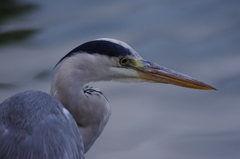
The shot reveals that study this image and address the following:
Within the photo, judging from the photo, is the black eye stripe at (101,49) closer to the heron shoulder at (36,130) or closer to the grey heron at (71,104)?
the grey heron at (71,104)

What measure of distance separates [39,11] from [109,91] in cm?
146

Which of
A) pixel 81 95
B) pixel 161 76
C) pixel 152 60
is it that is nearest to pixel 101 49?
pixel 81 95

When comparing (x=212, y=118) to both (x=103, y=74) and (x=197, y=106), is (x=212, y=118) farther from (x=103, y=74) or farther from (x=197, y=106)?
(x=103, y=74)

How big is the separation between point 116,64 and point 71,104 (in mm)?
317

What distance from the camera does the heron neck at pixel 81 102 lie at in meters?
3.49

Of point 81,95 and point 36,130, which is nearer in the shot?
point 36,130

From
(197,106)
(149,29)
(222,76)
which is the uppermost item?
(149,29)

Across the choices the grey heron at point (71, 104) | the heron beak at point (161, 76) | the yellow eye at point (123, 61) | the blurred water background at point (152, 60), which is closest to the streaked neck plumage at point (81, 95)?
the grey heron at point (71, 104)

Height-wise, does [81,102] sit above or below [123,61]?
below

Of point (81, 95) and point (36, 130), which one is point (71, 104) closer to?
point (81, 95)

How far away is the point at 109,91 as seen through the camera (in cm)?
488

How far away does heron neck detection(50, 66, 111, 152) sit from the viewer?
3.49m

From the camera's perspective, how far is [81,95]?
355 centimetres

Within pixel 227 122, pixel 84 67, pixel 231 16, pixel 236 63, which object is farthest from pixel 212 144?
pixel 231 16
